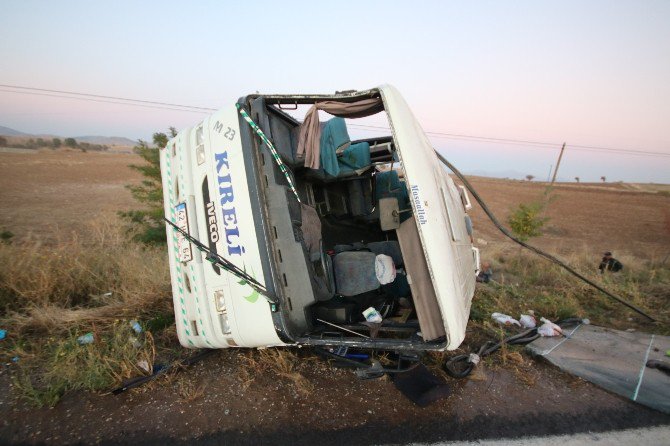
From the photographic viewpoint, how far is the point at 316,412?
2598 mm

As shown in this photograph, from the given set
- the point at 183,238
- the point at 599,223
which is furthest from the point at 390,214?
the point at 599,223

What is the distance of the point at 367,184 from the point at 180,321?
121 inches

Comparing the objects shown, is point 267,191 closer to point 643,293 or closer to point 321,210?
point 321,210

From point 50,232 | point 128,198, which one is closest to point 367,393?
point 50,232

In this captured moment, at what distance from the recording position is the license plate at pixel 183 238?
113 inches

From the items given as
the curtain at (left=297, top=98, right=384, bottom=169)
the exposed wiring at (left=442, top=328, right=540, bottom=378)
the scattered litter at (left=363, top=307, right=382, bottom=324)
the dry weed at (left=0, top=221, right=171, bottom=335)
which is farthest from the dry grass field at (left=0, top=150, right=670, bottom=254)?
the exposed wiring at (left=442, top=328, right=540, bottom=378)

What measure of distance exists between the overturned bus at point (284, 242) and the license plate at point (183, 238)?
0.04ft

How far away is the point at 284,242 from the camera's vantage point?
2789mm

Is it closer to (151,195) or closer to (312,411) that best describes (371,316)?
(312,411)

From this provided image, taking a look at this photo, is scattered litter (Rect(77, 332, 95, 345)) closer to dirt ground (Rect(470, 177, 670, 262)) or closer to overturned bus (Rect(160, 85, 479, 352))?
overturned bus (Rect(160, 85, 479, 352))

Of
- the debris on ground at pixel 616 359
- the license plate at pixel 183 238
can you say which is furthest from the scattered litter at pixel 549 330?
the license plate at pixel 183 238

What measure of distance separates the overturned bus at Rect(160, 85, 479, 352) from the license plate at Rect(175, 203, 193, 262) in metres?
0.01

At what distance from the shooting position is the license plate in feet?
9.45

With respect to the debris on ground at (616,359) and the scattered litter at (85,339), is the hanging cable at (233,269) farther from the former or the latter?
the debris on ground at (616,359)
